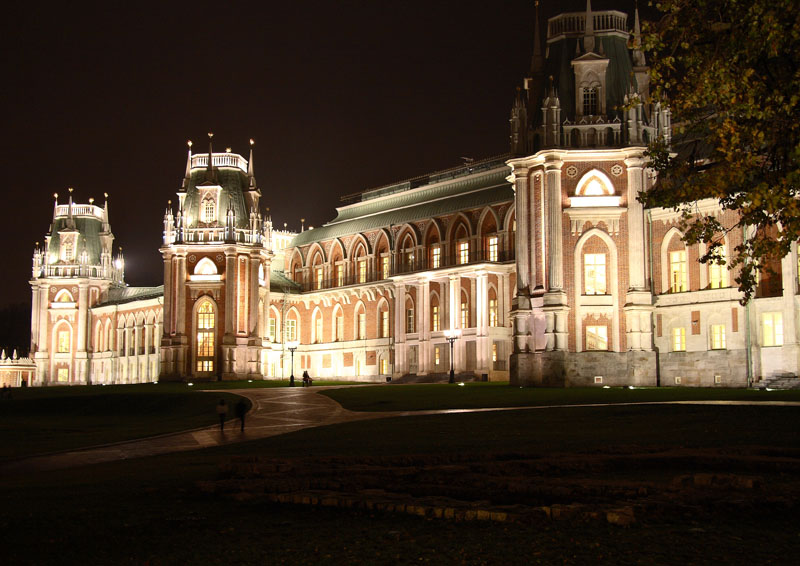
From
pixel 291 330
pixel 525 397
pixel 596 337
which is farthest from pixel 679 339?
pixel 291 330

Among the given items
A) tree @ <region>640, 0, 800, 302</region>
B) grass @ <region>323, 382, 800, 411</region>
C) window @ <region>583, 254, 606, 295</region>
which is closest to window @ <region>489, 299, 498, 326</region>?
window @ <region>583, 254, 606, 295</region>

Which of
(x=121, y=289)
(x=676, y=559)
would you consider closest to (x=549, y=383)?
(x=676, y=559)

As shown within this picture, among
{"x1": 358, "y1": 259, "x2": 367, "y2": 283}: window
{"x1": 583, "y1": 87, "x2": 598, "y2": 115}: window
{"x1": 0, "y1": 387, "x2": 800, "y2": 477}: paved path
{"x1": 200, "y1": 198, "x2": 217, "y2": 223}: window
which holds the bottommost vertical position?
{"x1": 0, "y1": 387, "x2": 800, "y2": 477}: paved path

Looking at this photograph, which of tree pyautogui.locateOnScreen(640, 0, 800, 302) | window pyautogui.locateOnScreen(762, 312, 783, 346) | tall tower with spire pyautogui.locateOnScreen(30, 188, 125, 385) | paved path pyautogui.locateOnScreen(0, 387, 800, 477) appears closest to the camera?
tree pyautogui.locateOnScreen(640, 0, 800, 302)

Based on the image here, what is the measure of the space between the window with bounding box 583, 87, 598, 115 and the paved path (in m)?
22.4

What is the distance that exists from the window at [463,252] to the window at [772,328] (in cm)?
3361

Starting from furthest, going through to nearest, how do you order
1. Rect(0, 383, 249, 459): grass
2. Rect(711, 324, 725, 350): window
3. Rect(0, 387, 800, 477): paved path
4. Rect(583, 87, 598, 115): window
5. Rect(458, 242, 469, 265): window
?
Rect(458, 242, 469, 265): window, Rect(583, 87, 598, 115): window, Rect(711, 324, 725, 350): window, Rect(0, 383, 249, 459): grass, Rect(0, 387, 800, 477): paved path

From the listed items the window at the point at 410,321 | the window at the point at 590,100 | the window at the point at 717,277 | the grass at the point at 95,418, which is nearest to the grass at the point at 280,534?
the grass at the point at 95,418

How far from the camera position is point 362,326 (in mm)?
85938

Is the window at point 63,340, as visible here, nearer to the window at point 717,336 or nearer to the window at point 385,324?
the window at point 385,324

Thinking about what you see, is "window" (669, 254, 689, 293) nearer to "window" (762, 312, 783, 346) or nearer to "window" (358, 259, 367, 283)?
"window" (762, 312, 783, 346)

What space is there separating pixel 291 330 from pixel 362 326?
10582mm

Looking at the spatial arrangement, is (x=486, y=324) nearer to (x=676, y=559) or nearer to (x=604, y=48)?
(x=604, y=48)

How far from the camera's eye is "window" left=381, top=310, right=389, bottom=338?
8269 cm
